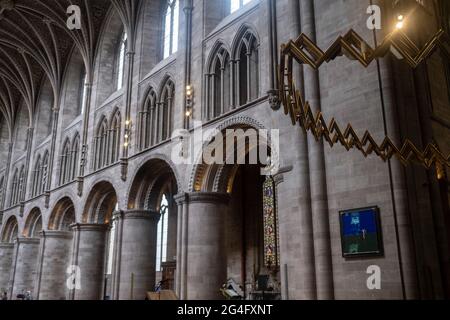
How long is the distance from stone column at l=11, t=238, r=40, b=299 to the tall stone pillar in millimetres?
13515

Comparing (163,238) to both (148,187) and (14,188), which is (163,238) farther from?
(14,188)

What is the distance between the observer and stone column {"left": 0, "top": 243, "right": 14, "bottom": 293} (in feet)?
106

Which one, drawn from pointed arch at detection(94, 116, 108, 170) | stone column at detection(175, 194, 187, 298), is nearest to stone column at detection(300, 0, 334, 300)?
stone column at detection(175, 194, 187, 298)

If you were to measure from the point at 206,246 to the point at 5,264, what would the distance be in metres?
23.6

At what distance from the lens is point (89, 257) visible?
22359 millimetres

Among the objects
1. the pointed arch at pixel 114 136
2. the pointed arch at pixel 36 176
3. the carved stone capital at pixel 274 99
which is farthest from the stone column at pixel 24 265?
the carved stone capital at pixel 274 99

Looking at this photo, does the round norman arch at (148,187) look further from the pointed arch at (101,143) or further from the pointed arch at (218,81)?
the pointed arch at (218,81)

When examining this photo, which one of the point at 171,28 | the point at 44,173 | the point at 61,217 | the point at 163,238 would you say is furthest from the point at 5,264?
the point at 171,28

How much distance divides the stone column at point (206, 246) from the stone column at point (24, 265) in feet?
60.2

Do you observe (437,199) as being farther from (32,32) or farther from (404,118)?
(32,32)

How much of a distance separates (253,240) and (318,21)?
10.8 meters

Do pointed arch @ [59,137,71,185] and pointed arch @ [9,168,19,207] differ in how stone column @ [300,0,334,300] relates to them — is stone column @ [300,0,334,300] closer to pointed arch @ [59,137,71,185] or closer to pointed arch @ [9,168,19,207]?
pointed arch @ [59,137,71,185]

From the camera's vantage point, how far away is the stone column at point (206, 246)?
14.4m

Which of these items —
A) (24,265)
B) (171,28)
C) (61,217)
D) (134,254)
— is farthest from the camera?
(24,265)
